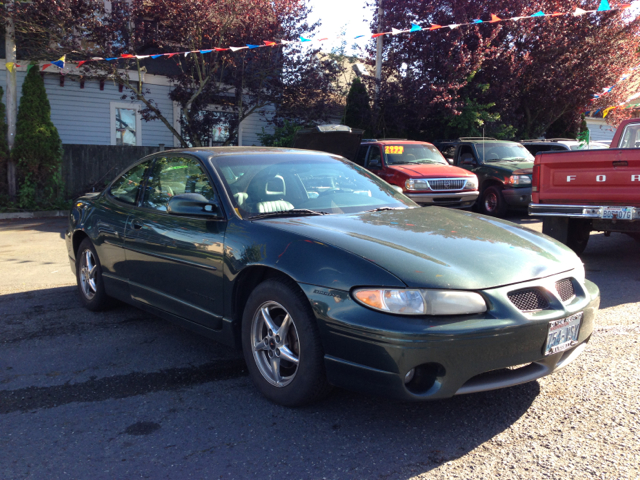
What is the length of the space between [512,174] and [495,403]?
10129 mm

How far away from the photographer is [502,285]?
2900 millimetres

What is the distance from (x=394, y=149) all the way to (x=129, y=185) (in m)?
8.75

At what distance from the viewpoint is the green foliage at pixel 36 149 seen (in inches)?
531

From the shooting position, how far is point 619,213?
667 cm

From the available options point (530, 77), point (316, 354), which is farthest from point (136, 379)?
point (530, 77)

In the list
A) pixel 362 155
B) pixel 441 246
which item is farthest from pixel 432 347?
pixel 362 155

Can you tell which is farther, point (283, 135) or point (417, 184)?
A: point (283, 135)

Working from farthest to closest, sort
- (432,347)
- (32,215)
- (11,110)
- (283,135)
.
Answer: (283,135)
(11,110)
(32,215)
(432,347)

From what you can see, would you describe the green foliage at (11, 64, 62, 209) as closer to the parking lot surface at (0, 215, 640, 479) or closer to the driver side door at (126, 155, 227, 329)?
the parking lot surface at (0, 215, 640, 479)

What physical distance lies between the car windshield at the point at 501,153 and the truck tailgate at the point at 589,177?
6298 millimetres

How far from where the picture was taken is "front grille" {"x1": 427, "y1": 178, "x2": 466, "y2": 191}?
1182 cm

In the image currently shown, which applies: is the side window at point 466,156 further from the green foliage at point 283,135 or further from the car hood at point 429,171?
the green foliage at point 283,135

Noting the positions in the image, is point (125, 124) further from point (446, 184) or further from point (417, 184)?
point (446, 184)

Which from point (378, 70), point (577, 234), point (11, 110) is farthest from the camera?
point (378, 70)
